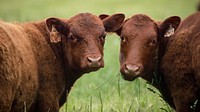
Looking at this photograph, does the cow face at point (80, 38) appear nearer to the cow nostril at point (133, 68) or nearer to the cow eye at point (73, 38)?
the cow eye at point (73, 38)

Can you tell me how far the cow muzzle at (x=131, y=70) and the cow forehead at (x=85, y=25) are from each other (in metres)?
0.70

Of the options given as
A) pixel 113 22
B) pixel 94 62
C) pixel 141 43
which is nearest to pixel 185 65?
pixel 141 43

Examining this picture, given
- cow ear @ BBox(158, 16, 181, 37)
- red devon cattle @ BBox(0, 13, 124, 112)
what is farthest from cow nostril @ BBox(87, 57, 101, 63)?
cow ear @ BBox(158, 16, 181, 37)

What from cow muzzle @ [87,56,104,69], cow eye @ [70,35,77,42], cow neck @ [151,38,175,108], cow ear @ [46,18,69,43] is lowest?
cow neck @ [151,38,175,108]

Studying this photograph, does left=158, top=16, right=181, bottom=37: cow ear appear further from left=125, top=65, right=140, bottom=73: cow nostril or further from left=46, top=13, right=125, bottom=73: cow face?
left=46, top=13, right=125, bottom=73: cow face

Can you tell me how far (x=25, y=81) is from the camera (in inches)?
285

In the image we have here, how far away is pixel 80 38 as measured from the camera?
26.8ft

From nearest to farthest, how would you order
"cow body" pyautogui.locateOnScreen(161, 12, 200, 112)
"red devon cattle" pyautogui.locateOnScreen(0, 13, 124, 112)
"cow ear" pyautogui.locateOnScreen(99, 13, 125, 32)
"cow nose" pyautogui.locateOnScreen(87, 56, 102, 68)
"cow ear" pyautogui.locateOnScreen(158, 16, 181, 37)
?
1. "red devon cattle" pyautogui.locateOnScreen(0, 13, 124, 112)
2. "cow body" pyautogui.locateOnScreen(161, 12, 200, 112)
3. "cow nose" pyautogui.locateOnScreen(87, 56, 102, 68)
4. "cow ear" pyautogui.locateOnScreen(158, 16, 181, 37)
5. "cow ear" pyautogui.locateOnScreen(99, 13, 125, 32)

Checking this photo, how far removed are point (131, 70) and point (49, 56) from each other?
3.96 feet

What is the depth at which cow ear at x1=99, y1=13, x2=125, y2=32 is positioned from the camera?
8.64 meters

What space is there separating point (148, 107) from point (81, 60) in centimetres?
194

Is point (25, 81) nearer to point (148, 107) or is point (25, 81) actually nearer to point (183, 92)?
point (183, 92)

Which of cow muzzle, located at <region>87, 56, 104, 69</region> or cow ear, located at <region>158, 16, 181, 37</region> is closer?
cow muzzle, located at <region>87, 56, 104, 69</region>

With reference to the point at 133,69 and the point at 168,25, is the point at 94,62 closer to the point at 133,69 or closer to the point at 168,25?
the point at 133,69
